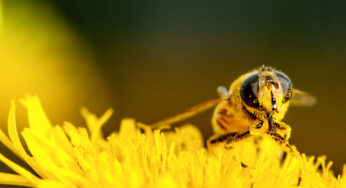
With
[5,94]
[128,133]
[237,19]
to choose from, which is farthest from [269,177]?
[237,19]

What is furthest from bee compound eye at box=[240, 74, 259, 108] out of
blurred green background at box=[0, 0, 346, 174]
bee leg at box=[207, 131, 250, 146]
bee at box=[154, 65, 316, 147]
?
blurred green background at box=[0, 0, 346, 174]

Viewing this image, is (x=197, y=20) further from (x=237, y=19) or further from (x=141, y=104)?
(x=141, y=104)

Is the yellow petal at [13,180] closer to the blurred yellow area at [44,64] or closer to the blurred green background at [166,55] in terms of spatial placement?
the blurred green background at [166,55]

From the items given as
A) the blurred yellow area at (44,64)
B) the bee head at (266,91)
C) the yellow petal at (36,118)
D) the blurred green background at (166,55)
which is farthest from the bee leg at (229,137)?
Result: the blurred yellow area at (44,64)

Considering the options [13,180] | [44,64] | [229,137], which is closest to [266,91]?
[229,137]

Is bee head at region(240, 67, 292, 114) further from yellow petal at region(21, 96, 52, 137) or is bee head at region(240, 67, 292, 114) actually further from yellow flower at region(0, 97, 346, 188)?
yellow petal at region(21, 96, 52, 137)

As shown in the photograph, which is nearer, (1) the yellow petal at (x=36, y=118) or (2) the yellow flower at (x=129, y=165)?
(2) the yellow flower at (x=129, y=165)

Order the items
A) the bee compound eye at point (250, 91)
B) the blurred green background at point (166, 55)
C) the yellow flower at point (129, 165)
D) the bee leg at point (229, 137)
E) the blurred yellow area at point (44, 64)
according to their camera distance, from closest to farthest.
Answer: the yellow flower at point (129, 165) → the bee compound eye at point (250, 91) → the bee leg at point (229, 137) → the blurred yellow area at point (44, 64) → the blurred green background at point (166, 55)
